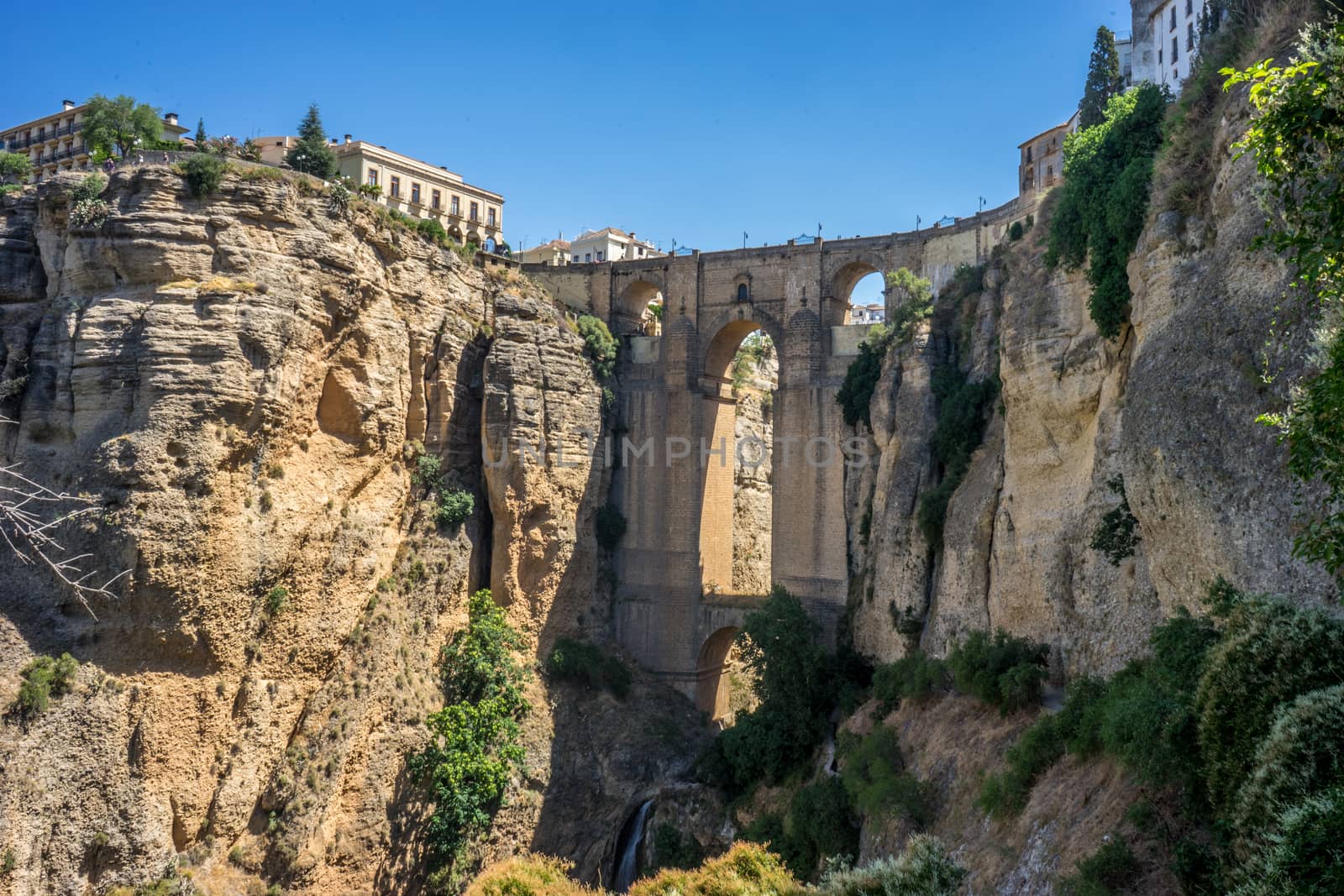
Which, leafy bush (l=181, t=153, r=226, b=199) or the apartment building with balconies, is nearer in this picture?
leafy bush (l=181, t=153, r=226, b=199)

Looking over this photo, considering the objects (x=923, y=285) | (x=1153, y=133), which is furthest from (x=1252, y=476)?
(x=923, y=285)

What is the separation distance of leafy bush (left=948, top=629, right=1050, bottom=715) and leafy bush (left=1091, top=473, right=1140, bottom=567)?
239cm

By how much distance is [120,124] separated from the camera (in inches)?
1192

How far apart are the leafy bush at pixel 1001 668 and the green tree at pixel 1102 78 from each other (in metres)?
16.5

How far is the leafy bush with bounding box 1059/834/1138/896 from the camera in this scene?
8.70m

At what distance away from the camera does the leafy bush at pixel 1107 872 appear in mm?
8695

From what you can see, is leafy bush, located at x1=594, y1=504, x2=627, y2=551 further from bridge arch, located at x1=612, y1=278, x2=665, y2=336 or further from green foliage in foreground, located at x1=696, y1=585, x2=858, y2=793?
green foliage in foreground, located at x1=696, y1=585, x2=858, y2=793

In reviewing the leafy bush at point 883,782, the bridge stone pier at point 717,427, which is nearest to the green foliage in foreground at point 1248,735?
the leafy bush at point 883,782

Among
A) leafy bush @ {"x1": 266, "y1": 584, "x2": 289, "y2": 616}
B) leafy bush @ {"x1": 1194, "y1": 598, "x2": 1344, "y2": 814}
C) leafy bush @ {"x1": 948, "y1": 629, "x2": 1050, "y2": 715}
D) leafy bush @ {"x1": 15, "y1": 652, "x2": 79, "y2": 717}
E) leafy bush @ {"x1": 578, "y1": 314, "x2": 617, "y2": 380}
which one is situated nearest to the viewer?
leafy bush @ {"x1": 1194, "y1": 598, "x2": 1344, "y2": 814}

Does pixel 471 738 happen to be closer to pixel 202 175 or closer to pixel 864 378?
pixel 864 378

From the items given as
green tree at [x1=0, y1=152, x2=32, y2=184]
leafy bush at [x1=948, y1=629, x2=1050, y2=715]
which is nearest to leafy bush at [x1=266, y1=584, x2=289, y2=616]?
leafy bush at [x1=948, y1=629, x2=1050, y2=715]

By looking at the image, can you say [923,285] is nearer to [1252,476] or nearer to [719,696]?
[719,696]

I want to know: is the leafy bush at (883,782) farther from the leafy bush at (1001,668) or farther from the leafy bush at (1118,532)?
the leafy bush at (1118,532)

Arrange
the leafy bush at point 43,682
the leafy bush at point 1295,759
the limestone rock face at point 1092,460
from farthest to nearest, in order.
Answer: the leafy bush at point 43,682 → the limestone rock face at point 1092,460 → the leafy bush at point 1295,759
